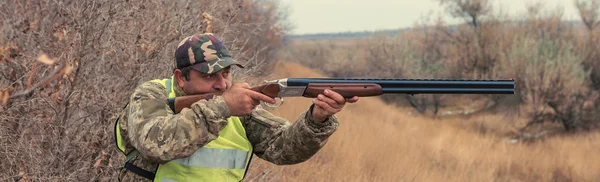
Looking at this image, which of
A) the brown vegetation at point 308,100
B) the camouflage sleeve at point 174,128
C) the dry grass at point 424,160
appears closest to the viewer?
the camouflage sleeve at point 174,128

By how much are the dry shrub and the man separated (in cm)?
139

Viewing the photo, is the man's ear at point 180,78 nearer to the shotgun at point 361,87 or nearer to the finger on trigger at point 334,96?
the shotgun at point 361,87

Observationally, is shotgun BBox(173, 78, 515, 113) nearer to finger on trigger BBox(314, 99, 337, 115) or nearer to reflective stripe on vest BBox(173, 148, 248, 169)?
finger on trigger BBox(314, 99, 337, 115)

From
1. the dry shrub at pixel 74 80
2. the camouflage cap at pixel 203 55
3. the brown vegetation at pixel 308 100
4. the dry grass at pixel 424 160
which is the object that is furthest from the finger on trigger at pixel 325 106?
the dry grass at pixel 424 160

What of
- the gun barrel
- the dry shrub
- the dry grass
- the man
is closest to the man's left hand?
the man

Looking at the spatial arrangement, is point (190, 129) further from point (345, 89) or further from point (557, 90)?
point (557, 90)

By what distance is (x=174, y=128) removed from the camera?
2.18 m

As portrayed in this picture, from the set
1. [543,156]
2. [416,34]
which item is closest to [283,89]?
[543,156]

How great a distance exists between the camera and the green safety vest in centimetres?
247

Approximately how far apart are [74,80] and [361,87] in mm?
2251

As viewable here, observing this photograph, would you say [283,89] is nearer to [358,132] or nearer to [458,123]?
[358,132]

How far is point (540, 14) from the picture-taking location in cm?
2623

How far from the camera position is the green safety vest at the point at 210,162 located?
2.47m

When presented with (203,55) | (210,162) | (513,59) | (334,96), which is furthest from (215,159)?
(513,59)
